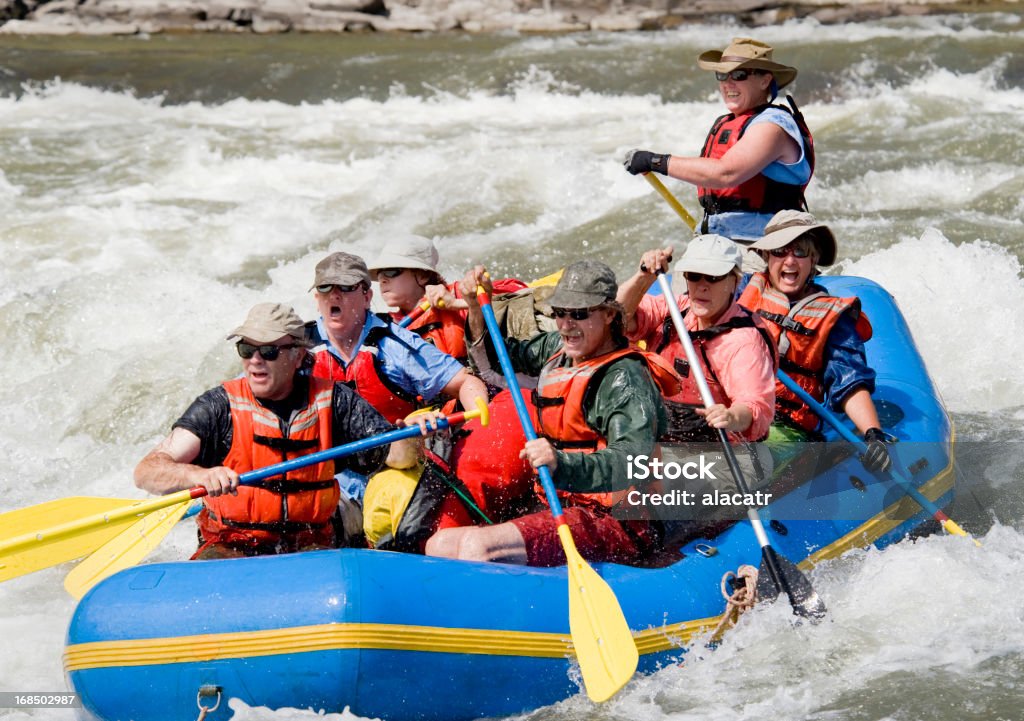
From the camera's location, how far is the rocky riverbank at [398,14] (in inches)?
569

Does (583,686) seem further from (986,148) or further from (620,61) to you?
(620,61)

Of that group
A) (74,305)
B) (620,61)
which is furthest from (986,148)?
(74,305)

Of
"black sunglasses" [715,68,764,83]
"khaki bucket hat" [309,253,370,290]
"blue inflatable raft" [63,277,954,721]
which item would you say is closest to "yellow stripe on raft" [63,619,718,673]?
"blue inflatable raft" [63,277,954,721]

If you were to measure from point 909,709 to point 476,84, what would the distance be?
9.63 metres

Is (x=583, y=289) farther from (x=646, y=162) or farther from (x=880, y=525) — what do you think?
(x=880, y=525)

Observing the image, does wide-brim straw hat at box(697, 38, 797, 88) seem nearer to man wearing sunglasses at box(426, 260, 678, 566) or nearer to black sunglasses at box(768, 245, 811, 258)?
black sunglasses at box(768, 245, 811, 258)

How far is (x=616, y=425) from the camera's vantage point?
376cm

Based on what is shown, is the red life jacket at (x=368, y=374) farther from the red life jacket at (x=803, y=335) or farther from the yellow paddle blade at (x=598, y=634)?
the red life jacket at (x=803, y=335)

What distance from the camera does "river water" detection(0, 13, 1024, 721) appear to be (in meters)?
4.03

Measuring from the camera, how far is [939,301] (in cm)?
696

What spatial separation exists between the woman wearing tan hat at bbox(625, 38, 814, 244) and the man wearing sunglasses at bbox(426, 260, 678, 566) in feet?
3.39

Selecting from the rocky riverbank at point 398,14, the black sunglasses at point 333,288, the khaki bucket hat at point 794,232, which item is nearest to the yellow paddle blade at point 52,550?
the black sunglasses at point 333,288

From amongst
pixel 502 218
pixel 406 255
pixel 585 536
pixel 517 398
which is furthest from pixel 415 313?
pixel 502 218

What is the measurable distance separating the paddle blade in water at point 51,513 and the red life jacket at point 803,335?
2148 millimetres
